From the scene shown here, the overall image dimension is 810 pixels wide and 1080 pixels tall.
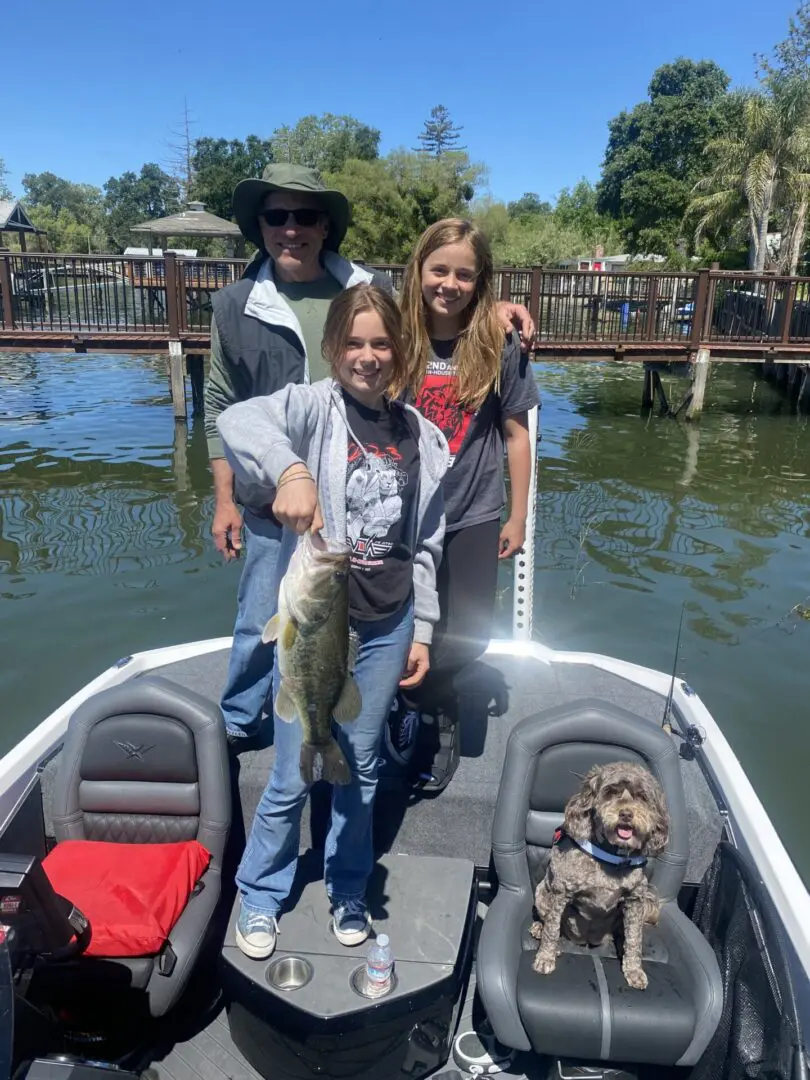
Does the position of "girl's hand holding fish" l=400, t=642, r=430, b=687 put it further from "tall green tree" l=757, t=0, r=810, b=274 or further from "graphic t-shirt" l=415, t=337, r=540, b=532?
"tall green tree" l=757, t=0, r=810, b=274

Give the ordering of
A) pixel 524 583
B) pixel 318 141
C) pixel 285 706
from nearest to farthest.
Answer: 1. pixel 285 706
2. pixel 524 583
3. pixel 318 141

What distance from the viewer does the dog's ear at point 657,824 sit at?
2.89 m

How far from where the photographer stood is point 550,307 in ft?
57.7

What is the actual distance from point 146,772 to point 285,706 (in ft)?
4.41

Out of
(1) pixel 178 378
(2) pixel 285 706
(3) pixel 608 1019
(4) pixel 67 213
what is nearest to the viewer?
(2) pixel 285 706

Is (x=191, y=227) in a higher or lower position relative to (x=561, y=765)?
higher

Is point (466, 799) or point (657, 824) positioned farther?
point (466, 799)

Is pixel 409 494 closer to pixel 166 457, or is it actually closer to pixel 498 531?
pixel 498 531

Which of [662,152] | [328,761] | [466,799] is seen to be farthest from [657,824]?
[662,152]

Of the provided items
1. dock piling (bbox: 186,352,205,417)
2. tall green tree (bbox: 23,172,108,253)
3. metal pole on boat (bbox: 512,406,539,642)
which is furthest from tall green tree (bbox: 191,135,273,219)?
metal pole on boat (bbox: 512,406,539,642)

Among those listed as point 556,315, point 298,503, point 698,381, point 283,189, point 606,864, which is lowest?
point 606,864

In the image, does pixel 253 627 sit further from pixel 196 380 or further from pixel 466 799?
pixel 196 380

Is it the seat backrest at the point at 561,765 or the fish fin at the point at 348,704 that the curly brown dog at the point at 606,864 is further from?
the fish fin at the point at 348,704

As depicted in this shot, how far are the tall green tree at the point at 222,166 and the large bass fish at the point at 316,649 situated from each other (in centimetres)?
5064
